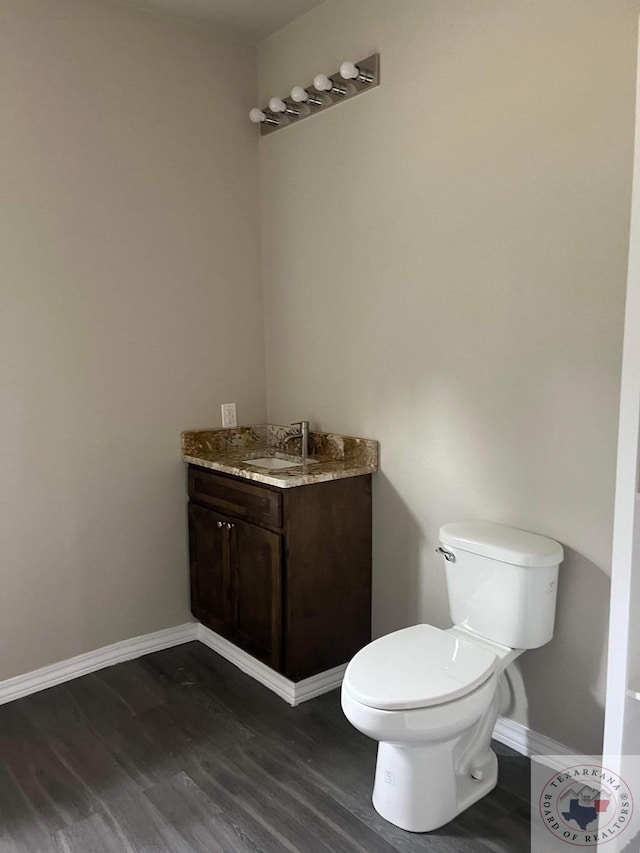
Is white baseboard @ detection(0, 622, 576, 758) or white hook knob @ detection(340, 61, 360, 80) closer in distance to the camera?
white baseboard @ detection(0, 622, 576, 758)

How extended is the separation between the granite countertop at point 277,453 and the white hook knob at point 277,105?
4.41ft

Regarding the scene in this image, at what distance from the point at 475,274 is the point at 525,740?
1540 mm

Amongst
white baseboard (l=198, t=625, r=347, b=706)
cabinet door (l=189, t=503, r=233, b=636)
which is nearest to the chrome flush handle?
white baseboard (l=198, t=625, r=347, b=706)

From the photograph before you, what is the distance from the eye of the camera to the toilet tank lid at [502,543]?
2033 mm

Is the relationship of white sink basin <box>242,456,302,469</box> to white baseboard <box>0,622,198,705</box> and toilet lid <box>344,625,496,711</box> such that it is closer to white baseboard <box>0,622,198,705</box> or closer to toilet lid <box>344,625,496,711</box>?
white baseboard <box>0,622,198,705</box>

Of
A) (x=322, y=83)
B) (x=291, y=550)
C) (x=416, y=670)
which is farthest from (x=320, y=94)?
(x=416, y=670)

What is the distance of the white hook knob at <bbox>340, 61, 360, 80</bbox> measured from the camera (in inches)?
98.3

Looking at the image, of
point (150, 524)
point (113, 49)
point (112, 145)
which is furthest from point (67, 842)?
point (113, 49)

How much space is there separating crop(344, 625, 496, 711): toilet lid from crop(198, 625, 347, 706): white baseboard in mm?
666

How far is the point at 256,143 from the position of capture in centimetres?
318

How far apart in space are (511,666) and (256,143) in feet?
8.03

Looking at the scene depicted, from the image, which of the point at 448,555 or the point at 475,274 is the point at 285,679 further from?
the point at 475,274

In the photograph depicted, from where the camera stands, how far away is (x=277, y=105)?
2859 mm

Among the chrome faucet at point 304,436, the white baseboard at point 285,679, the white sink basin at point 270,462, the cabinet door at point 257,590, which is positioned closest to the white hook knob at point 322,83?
the chrome faucet at point 304,436
